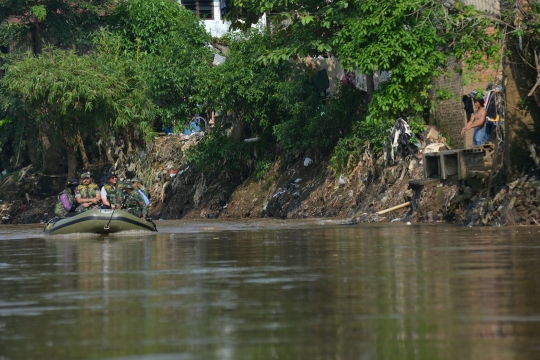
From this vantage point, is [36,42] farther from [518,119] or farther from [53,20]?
[518,119]

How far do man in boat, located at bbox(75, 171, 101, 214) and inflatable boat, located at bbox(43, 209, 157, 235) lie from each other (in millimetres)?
828

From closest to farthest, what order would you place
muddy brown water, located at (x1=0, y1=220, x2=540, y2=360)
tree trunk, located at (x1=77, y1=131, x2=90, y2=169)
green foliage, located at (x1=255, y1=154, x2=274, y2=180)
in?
muddy brown water, located at (x1=0, y1=220, x2=540, y2=360) → green foliage, located at (x1=255, y1=154, x2=274, y2=180) → tree trunk, located at (x1=77, y1=131, x2=90, y2=169)

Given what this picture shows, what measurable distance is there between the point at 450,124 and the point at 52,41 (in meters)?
22.1

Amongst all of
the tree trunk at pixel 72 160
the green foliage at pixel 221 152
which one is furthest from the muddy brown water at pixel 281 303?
the tree trunk at pixel 72 160

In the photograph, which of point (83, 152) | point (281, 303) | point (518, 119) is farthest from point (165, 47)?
point (281, 303)

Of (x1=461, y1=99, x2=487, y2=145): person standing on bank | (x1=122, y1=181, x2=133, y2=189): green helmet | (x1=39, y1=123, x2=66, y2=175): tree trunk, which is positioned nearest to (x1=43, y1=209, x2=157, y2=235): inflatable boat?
(x1=122, y1=181, x2=133, y2=189): green helmet

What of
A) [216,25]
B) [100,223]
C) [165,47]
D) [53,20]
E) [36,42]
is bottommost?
[100,223]

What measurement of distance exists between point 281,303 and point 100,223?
49.4 ft

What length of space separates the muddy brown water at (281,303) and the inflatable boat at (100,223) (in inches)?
295

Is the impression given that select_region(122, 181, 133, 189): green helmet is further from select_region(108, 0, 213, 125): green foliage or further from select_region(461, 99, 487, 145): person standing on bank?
select_region(108, 0, 213, 125): green foliage

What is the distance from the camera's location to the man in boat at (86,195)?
24844 mm

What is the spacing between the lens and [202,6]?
53.2 meters

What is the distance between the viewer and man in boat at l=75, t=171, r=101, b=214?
24844mm

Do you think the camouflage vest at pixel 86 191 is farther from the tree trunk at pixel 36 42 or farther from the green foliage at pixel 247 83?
the tree trunk at pixel 36 42
